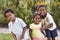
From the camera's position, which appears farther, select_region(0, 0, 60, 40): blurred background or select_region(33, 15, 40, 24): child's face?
select_region(0, 0, 60, 40): blurred background

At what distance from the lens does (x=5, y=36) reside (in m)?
6.42

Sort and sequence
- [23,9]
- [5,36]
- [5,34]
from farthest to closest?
[23,9] < [5,34] < [5,36]

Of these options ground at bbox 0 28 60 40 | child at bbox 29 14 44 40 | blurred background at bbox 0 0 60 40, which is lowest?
ground at bbox 0 28 60 40

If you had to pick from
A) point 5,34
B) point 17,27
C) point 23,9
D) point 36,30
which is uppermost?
point 17,27

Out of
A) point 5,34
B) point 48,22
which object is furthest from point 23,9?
point 48,22

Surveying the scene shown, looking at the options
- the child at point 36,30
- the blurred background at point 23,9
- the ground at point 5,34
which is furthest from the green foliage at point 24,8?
Answer: the child at point 36,30

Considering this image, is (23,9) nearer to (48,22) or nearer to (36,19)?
(48,22)

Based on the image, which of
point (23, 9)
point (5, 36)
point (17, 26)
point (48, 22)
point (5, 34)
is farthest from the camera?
point (23, 9)

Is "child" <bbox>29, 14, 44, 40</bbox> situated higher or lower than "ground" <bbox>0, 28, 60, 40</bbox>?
higher

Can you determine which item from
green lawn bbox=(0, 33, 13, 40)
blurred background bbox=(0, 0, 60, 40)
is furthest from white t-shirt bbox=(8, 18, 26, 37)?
blurred background bbox=(0, 0, 60, 40)

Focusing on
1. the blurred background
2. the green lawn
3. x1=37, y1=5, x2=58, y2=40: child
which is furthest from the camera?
the blurred background

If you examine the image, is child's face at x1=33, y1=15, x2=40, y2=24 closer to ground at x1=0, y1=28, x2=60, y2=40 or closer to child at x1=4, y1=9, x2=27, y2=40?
child at x1=4, y1=9, x2=27, y2=40

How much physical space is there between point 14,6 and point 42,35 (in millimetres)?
2124

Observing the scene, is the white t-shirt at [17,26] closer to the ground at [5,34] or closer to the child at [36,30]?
the child at [36,30]
